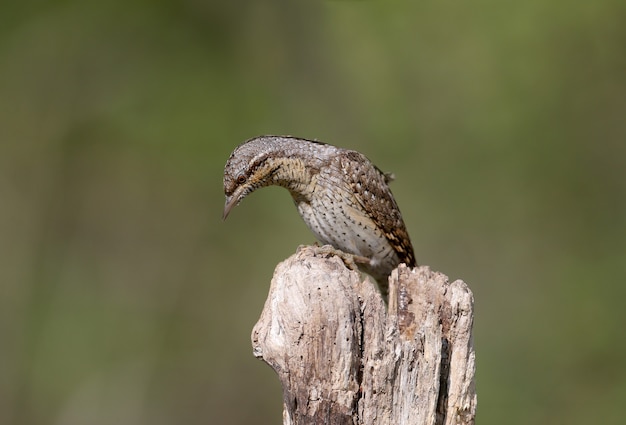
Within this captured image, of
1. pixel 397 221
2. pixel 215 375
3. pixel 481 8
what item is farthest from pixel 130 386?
pixel 481 8

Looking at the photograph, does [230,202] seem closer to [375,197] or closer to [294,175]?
[294,175]

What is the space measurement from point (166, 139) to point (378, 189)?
14.9ft

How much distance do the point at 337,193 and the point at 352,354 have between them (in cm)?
137

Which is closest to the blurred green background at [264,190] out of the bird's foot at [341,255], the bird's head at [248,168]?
the bird's foot at [341,255]

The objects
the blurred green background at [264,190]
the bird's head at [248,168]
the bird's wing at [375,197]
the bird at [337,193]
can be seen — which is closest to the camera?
the bird's head at [248,168]

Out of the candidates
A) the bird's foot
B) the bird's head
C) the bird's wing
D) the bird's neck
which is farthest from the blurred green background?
the bird's head

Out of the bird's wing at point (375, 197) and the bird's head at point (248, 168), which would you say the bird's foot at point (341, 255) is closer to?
the bird's wing at point (375, 197)

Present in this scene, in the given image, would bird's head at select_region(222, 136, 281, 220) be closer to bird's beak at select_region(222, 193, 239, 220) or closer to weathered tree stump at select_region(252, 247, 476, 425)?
bird's beak at select_region(222, 193, 239, 220)

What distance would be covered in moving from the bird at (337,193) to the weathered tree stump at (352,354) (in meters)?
0.91

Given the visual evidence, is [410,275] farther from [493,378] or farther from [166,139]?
[166,139]

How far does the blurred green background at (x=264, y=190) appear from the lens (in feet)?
22.5

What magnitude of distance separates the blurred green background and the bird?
2824 mm

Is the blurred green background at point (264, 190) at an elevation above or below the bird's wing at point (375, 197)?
above

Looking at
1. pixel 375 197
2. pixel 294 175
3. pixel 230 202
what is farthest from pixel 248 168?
pixel 375 197
